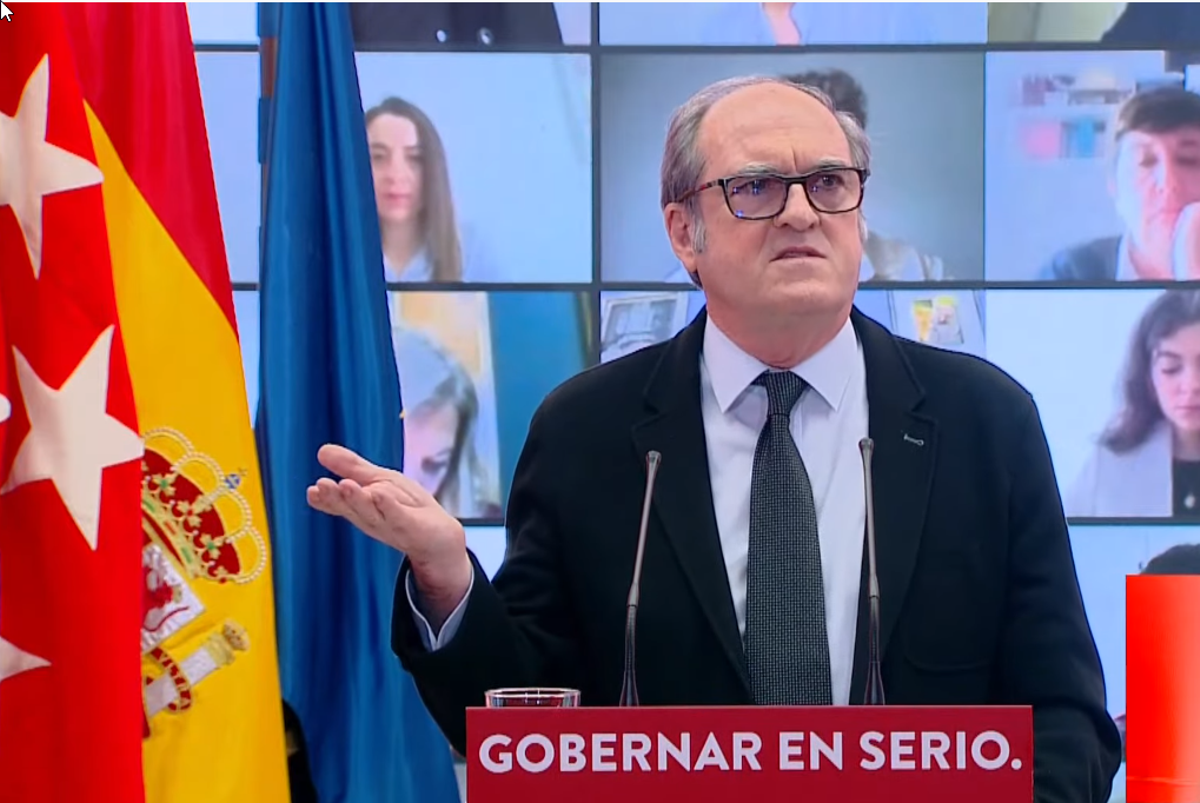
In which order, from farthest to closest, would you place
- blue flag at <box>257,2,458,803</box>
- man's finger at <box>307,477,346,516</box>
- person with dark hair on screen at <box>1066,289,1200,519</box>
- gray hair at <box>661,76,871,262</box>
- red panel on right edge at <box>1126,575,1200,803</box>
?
person with dark hair on screen at <box>1066,289,1200,519</box>
blue flag at <box>257,2,458,803</box>
red panel on right edge at <box>1126,575,1200,803</box>
gray hair at <box>661,76,871,262</box>
man's finger at <box>307,477,346,516</box>

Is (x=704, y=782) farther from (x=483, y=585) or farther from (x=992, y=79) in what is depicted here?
(x=992, y=79)

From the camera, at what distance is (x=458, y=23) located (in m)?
4.03

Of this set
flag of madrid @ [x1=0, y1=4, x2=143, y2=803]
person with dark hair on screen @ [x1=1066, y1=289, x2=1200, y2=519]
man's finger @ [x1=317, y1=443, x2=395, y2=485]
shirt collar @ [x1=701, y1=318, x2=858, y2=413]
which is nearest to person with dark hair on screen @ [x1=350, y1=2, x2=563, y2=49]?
flag of madrid @ [x1=0, y1=4, x2=143, y2=803]

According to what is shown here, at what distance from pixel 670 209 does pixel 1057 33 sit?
1.94 m

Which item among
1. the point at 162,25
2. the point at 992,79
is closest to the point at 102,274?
the point at 162,25

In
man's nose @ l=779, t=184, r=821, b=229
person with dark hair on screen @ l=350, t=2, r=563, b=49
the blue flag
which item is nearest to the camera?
man's nose @ l=779, t=184, r=821, b=229

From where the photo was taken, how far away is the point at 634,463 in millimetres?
2367

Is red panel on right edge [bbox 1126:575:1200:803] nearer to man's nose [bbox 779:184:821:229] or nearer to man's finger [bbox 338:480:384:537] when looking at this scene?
man's nose [bbox 779:184:821:229]

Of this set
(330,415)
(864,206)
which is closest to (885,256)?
(864,206)

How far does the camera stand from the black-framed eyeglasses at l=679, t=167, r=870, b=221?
2295 mm

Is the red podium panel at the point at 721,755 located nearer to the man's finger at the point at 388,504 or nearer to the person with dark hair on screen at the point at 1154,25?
the man's finger at the point at 388,504

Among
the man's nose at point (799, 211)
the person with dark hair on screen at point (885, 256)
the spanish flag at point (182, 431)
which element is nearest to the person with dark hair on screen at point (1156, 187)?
the person with dark hair on screen at point (885, 256)

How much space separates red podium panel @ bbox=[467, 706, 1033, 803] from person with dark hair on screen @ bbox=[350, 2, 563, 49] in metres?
2.84

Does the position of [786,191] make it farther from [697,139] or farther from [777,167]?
[697,139]
